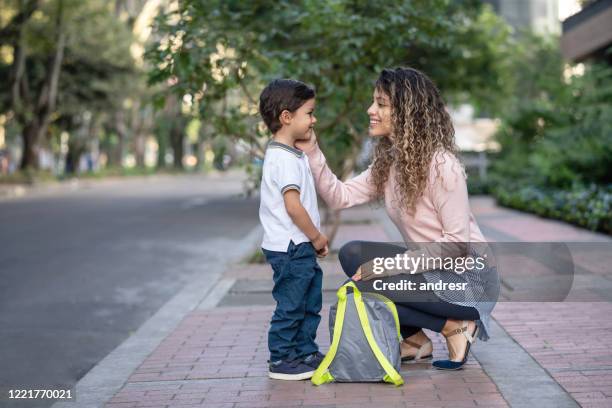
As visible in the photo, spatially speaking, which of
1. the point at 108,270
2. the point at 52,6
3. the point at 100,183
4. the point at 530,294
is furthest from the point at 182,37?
the point at 100,183

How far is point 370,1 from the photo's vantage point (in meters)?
9.04

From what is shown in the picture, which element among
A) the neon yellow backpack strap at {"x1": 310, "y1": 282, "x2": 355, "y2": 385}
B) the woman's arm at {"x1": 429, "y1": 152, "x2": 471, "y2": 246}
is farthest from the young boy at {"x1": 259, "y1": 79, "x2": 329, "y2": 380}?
the woman's arm at {"x1": 429, "y1": 152, "x2": 471, "y2": 246}

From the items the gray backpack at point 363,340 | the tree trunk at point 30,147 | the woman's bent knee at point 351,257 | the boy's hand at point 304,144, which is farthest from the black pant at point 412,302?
the tree trunk at point 30,147

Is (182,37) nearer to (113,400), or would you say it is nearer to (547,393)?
(113,400)

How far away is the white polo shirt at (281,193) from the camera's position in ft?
14.2

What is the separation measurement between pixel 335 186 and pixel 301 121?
0.48 meters

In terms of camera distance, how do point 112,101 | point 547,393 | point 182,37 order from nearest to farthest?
point 547,393, point 182,37, point 112,101

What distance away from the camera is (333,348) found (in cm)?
436

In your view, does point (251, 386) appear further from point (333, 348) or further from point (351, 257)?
point (351, 257)

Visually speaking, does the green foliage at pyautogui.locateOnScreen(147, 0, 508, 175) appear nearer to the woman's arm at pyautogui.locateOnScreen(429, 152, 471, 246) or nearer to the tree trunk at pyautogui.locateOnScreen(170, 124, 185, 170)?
the woman's arm at pyautogui.locateOnScreen(429, 152, 471, 246)

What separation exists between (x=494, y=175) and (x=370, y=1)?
17.4 meters

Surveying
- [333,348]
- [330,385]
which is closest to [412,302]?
[333,348]

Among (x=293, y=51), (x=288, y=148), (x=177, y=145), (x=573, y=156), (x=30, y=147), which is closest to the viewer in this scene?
(x=288, y=148)

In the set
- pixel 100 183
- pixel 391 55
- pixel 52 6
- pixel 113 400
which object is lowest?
pixel 100 183
